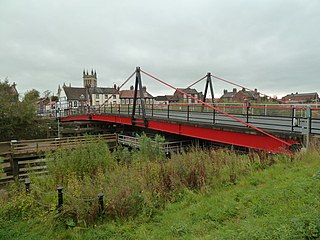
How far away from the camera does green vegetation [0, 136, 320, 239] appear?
396 centimetres

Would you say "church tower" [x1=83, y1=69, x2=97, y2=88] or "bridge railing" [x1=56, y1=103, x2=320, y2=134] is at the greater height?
"church tower" [x1=83, y1=69, x2=97, y2=88]

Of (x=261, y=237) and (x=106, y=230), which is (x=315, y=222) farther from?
(x=106, y=230)

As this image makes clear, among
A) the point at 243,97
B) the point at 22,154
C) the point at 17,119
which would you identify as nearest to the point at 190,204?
the point at 22,154

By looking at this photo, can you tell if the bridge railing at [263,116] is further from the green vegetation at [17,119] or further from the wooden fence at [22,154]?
the green vegetation at [17,119]

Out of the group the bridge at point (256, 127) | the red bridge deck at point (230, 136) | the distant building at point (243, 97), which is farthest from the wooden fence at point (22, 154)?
the distant building at point (243, 97)

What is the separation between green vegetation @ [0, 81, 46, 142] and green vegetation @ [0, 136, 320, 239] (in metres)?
29.2

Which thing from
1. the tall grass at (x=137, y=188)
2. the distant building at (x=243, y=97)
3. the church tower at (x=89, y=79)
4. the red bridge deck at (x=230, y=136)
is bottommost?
the tall grass at (x=137, y=188)

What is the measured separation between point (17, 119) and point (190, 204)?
114ft

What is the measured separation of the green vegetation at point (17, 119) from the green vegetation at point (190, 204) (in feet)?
95.6

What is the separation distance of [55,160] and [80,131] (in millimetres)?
23639

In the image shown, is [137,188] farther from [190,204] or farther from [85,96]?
[85,96]

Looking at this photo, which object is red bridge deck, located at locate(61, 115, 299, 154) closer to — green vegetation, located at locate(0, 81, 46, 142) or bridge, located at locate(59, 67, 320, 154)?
bridge, located at locate(59, 67, 320, 154)

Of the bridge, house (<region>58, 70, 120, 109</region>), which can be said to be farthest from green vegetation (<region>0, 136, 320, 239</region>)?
A: house (<region>58, 70, 120, 109</region>)

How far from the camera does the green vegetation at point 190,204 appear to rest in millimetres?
3963
